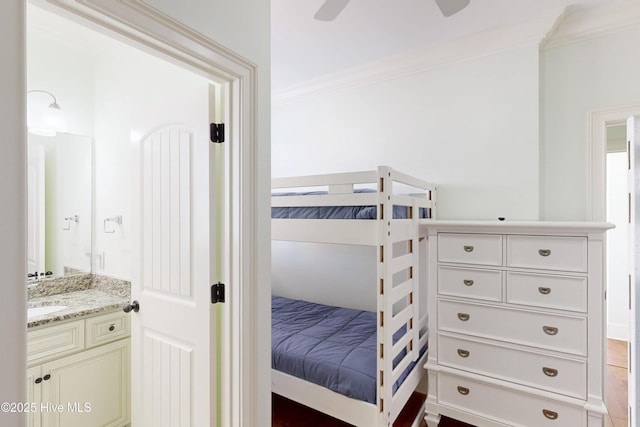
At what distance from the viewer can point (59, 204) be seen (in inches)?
87.1

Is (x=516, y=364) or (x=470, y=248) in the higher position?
(x=470, y=248)

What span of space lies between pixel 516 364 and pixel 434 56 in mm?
2298

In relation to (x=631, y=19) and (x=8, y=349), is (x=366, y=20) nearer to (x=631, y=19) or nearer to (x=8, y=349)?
(x=631, y=19)

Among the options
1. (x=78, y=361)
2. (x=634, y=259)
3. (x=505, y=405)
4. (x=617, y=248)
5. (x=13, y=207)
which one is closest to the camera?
(x=13, y=207)

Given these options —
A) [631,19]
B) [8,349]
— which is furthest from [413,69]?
[8,349]

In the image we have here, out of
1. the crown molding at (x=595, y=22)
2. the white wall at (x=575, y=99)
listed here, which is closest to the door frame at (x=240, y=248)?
the white wall at (x=575, y=99)

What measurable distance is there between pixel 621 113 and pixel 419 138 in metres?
1.30

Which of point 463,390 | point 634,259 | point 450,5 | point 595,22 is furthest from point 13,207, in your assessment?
point 595,22

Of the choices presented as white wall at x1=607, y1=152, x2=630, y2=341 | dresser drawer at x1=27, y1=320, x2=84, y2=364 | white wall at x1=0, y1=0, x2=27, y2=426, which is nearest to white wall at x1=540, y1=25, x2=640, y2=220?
white wall at x1=607, y1=152, x2=630, y2=341

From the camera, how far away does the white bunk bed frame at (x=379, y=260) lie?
1.70m

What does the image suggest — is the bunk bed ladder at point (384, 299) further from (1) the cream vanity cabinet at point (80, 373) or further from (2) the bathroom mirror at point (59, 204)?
(2) the bathroom mirror at point (59, 204)

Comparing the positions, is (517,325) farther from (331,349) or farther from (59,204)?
(59,204)

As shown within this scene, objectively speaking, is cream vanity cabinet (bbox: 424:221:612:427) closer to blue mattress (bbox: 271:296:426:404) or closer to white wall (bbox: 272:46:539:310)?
blue mattress (bbox: 271:296:426:404)

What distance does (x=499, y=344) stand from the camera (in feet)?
6.43
